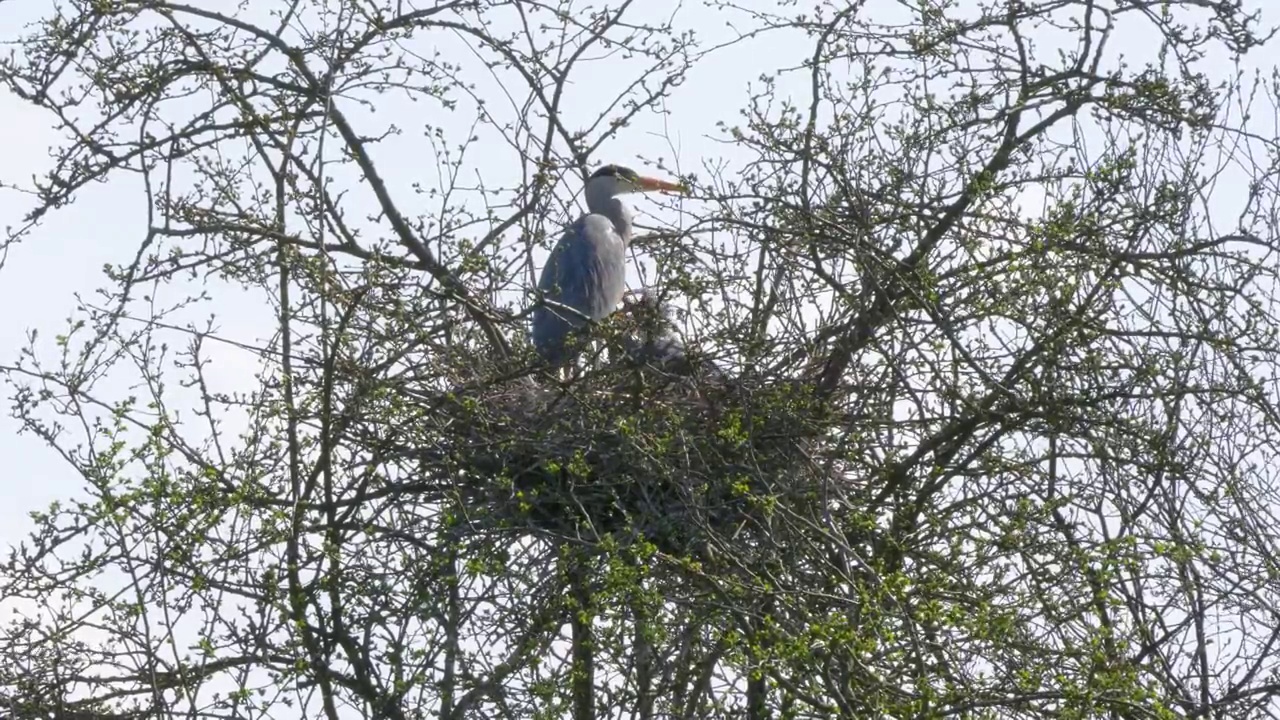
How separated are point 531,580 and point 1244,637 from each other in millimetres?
2402

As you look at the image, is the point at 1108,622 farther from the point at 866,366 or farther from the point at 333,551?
the point at 333,551

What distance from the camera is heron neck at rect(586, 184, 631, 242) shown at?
8836 mm

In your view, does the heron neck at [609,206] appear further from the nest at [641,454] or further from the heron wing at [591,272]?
the nest at [641,454]

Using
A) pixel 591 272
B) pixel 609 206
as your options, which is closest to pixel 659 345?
pixel 591 272

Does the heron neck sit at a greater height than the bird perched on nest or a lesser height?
greater

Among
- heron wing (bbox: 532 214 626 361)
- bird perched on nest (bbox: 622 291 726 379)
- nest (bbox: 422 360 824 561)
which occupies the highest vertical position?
heron wing (bbox: 532 214 626 361)

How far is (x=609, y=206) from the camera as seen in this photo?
29.1 feet

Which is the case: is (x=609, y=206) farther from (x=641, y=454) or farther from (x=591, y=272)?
(x=641, y=454)

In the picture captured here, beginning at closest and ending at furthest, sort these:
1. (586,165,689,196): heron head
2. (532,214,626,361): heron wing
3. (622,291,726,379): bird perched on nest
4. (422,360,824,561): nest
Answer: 1. (422,360,824,561): nest
2. (622,291,726,379): bird perched on nest
3. (532,214,626,361): heron wing
4. (586,165,689,196): heron head

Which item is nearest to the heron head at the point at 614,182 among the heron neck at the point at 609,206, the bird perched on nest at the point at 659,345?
the heron neck at the point at 609,206

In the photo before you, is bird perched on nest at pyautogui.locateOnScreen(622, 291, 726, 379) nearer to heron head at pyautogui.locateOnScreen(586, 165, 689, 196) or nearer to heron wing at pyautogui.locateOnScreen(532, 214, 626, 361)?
heron wing at pyautogui.locateOnScreen(532, 214, 626, 361)

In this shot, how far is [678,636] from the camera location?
5.12m

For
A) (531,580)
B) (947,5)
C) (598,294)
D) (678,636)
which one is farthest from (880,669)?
(598,294)

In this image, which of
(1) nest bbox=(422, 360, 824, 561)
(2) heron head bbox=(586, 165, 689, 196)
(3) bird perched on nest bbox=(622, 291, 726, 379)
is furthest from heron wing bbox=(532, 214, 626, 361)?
(1) nest bbox=(422, 360, 824, 561)
